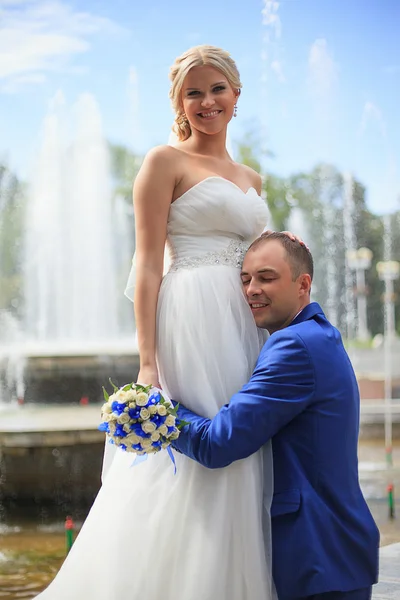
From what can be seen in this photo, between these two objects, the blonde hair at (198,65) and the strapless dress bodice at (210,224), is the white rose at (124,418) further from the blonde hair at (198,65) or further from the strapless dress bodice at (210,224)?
the blonde hair at (198,65)

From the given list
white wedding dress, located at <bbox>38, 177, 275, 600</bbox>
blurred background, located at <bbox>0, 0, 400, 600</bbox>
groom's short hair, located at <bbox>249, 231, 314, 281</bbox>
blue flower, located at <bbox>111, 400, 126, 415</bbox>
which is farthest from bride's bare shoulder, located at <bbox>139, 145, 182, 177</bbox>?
blurred background, located at <bbox>0, 0, 400, 600</bbox>

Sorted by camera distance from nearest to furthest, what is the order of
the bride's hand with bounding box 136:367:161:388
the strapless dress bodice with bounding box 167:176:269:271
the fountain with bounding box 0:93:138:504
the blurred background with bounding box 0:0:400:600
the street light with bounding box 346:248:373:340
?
the bride's hand with bounding box 136:367:161:388
the strapless dress bodice with bounding box 167:176:269:271
the fountain with bounding box 0:93:138:504
the blurred background with bounding box 0:0:400:600
the street light with bounding box 346:248:373:340

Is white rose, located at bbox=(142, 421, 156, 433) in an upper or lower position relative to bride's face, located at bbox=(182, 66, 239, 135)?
lower

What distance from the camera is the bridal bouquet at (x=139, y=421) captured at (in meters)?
2.53

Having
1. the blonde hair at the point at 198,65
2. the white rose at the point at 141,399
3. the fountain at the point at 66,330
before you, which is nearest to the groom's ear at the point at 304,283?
the white rose at the point at 141,399

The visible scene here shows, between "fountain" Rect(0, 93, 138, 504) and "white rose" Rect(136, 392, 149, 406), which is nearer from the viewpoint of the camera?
"white rose" Rect(136, 392, 149, 406)

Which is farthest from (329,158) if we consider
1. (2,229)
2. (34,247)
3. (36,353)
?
(36,353)

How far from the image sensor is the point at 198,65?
Answer: 2936mm

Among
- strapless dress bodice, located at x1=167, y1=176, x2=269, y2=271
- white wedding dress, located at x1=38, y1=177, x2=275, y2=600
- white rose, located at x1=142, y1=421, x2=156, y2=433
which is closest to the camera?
white rose, located at x1=142, y1=421, x2=156, y2=433

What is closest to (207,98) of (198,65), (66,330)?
(198,65)

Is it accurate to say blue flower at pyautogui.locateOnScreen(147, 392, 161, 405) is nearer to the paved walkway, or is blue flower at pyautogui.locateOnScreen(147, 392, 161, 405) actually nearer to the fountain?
the paved walkway

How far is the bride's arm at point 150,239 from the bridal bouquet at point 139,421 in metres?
0.35

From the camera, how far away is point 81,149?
17.6 metres

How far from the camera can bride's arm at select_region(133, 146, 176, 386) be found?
291 cm
